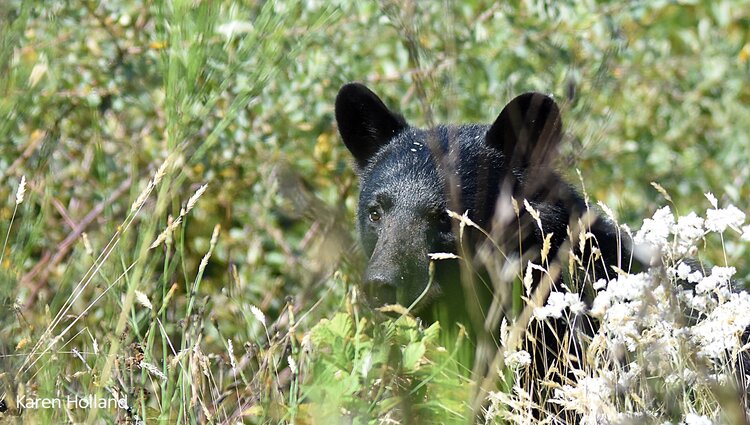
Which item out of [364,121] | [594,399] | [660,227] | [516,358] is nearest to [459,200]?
[364,121]

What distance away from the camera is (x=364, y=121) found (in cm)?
441

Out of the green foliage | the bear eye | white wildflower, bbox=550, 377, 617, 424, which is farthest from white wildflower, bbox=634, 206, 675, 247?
the bear eye

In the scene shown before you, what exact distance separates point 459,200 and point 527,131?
417mm

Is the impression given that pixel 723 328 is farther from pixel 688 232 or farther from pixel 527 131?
pixel 527 131

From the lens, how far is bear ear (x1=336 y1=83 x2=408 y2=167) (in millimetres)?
4316

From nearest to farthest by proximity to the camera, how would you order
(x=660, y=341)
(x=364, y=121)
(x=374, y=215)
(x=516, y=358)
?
1. (x=660, y=341)
2. (x=516, y=358)
3. (x=374, y=215)
4. (x=364, y=121)

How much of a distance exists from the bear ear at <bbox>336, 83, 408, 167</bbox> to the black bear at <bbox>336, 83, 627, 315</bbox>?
16 mm

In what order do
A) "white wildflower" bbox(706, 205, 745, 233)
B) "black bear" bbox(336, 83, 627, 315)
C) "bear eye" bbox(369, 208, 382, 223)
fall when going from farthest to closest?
"bear eye" bbox(369, 208, 382, 223)
"black bear" bbox(336, 83, 627, 315)
"white wildflower" bbox(706, 205, 745, 233)

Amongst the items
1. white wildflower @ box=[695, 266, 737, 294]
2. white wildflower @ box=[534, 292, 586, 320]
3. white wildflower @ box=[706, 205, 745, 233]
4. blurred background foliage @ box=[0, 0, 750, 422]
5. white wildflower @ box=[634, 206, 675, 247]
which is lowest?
blurred background foliage @ box=[0, 0, 750, 422]

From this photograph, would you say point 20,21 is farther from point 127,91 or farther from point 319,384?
point 127,91

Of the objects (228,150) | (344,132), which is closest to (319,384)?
(344,132)

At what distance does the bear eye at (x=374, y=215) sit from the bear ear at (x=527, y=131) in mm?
533

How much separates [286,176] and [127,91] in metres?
3.59

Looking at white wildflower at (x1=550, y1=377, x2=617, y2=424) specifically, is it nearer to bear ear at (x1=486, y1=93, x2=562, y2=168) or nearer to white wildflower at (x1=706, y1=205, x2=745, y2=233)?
white wildflower at (x1=706, y1=205, x2=745, y2=233)
